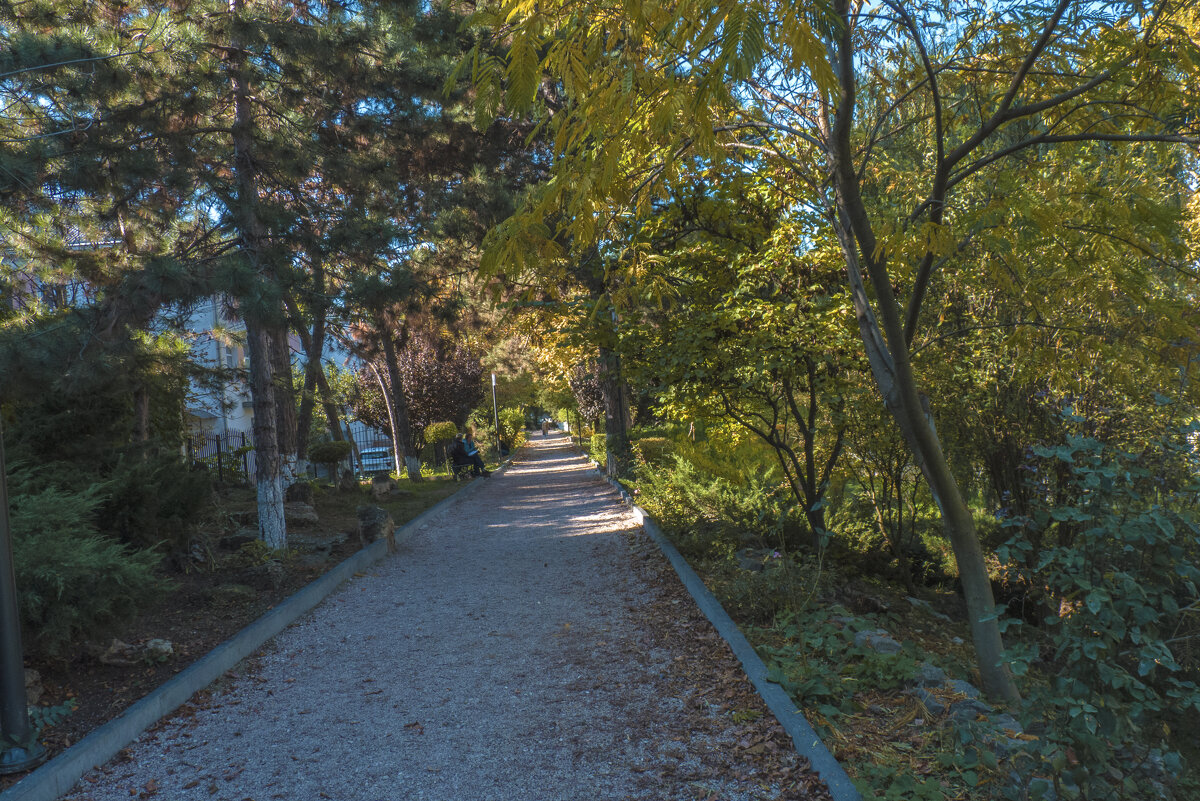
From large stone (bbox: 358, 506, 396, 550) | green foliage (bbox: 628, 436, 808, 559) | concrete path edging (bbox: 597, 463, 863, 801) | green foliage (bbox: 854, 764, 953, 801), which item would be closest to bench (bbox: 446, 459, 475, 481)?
green foliage (bbox: 628, 436, 808, 559)

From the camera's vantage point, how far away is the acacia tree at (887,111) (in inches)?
114

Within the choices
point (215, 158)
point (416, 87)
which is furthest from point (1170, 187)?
point (215, 158)

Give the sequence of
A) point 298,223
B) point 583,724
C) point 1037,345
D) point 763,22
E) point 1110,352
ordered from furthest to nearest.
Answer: point 298,223, point 1037,345, point 1110,352, point 583,724, point 763,22

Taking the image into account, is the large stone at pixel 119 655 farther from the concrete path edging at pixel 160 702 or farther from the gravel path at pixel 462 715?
the gravel path at pixel 462 715

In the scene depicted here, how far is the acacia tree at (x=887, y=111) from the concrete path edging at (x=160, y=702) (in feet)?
10.6

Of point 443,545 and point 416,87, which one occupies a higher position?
point 416,87

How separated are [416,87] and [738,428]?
269 inches

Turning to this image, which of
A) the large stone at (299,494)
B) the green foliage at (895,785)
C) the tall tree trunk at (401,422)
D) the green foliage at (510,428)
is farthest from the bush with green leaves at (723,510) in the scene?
the green foliage at (510,428)

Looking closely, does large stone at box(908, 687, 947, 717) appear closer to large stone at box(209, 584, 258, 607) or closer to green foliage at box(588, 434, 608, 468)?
large stone at box(209, 584, 258, 607)

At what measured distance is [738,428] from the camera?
29.0 feet

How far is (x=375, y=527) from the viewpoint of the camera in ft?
35.4

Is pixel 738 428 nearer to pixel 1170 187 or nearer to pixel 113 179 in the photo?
pixel 1170 187

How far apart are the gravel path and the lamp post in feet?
1.19

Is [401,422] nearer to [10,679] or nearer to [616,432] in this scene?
[616,432]
